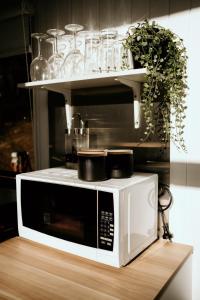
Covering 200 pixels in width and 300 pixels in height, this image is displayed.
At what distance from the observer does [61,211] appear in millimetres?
1440

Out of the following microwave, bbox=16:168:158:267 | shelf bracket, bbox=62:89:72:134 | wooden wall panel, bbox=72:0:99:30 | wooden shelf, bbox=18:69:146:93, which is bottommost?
microwave, bbox=16:168:158:267

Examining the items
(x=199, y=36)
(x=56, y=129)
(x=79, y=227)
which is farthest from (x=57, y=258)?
(x=199, y=36)

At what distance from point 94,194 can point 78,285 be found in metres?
0.36

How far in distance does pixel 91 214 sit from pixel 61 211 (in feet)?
0.63

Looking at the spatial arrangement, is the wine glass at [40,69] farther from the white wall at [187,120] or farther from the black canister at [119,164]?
the black canister at [119,164]

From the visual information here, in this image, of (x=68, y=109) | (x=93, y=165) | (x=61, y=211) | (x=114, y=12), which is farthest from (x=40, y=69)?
(x=61, y=211)

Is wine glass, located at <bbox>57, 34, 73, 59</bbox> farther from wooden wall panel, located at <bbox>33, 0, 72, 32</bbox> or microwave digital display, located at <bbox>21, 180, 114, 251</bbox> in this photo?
microwave digital display, located at <bbox>21, 180, 114, 251</bbox>

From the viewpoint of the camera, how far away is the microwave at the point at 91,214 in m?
1.26

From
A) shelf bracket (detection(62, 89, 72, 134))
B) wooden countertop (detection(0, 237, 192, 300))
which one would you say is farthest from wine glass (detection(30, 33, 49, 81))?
wooden countertop (detection(0, 237, 192, 300))

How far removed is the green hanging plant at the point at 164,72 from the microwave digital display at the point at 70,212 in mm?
417

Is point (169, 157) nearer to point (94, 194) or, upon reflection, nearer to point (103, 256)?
point (94, 194)

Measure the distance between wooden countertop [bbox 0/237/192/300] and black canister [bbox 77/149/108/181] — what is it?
37cm

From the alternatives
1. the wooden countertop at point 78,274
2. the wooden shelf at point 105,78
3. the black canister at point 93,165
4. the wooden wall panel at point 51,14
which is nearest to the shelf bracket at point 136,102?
the wooden shelf at point 105,78

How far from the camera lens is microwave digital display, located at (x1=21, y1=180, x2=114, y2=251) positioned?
1275 mm
